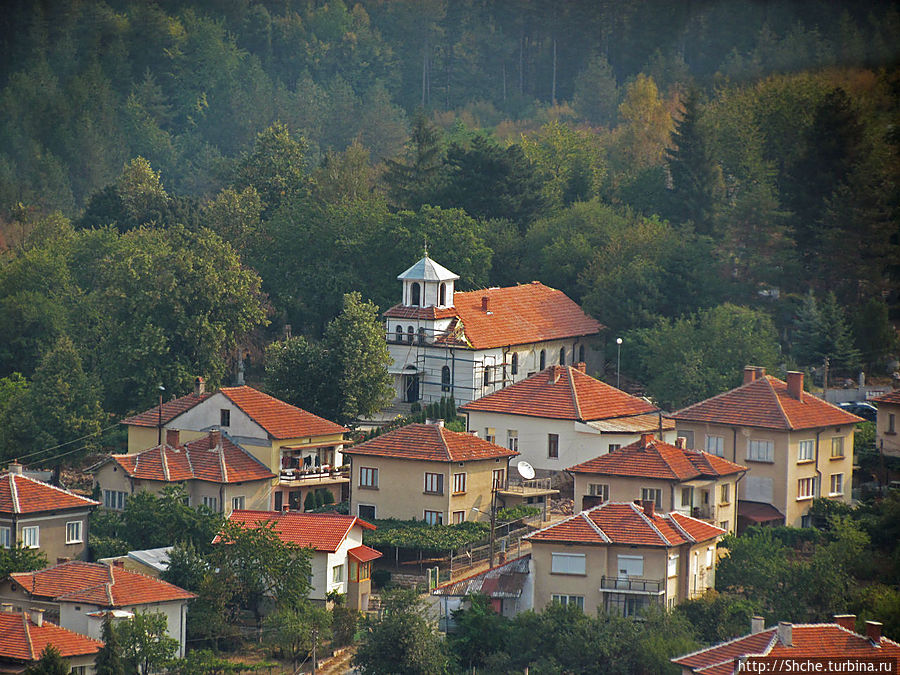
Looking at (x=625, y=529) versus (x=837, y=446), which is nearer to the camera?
(x=625, y=529)

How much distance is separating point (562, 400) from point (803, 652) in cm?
2531

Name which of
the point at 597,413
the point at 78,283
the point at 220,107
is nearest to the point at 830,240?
the point at 597,413

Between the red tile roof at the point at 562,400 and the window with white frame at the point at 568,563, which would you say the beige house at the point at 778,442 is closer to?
the red tile roof at the point at 562,400

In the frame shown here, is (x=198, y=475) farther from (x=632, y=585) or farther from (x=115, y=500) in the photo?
(x=632, y=585)

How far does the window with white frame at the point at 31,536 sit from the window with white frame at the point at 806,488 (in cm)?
2551

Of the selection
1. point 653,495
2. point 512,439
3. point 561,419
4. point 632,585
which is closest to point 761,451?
point 653,495

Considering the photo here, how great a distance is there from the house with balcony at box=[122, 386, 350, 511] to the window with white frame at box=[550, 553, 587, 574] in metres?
13.6

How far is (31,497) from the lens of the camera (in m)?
65.2

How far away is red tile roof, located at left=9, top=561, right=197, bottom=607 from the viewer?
57875 millimetres

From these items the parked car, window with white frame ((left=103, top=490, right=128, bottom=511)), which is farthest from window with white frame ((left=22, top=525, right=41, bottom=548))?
the parked car

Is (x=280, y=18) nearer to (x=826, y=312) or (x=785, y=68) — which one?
(x=785, y=68)

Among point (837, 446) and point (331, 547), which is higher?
point (837, 446)

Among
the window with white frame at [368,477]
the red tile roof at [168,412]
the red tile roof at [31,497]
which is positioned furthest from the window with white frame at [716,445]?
the red tile roof at [31,497]

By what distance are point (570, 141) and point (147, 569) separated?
50416 millimetres
